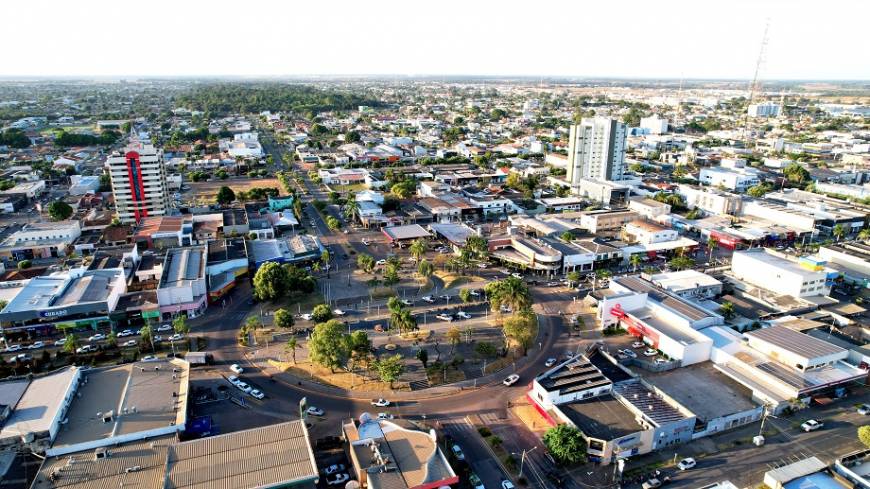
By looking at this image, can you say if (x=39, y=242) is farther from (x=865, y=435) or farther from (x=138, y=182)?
(x=865, y=435)

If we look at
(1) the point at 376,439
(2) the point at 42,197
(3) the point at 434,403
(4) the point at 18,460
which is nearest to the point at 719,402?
(3) the point at 434,403

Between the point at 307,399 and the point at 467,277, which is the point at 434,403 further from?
the point at 467,277

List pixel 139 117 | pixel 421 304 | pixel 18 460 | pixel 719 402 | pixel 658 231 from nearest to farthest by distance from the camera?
pixel 18 460, pixel 719 402, pixel 421 304, pixel 658 231, pixel 139 117

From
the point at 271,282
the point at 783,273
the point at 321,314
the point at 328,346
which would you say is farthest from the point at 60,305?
the point at 783,273

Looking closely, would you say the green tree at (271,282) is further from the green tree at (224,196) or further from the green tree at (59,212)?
the green tree at (59,212)

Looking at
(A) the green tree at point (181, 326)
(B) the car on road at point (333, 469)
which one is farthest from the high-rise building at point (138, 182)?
(B) the car on road at point (333, 469)

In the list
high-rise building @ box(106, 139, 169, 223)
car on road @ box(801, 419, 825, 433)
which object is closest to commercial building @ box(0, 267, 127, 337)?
high-rise building @ box(106, 139, 169, 223)
